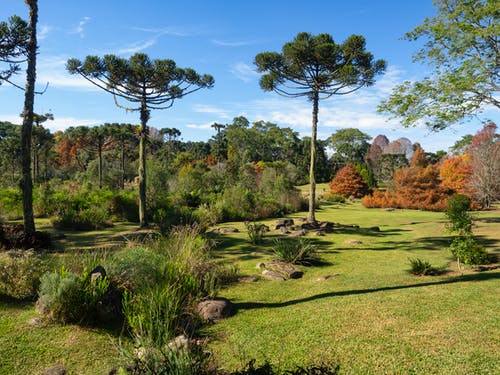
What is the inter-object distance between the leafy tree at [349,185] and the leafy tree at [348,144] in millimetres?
23693

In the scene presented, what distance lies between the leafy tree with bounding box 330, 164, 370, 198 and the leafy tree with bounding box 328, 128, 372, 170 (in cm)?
2369

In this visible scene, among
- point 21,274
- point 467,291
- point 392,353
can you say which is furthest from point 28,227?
point 467,291

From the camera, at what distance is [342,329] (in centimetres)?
420

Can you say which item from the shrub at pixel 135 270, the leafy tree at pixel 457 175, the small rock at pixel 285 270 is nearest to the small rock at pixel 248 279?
the small rock at pixel 285 270

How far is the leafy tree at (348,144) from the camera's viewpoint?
59531mm

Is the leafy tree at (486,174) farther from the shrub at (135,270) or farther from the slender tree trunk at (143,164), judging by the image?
the shrub at (135,270)

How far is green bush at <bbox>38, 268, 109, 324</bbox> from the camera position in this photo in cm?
420

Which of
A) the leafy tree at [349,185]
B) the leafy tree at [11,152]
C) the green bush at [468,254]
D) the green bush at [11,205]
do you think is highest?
the leafy tree at [11,152]

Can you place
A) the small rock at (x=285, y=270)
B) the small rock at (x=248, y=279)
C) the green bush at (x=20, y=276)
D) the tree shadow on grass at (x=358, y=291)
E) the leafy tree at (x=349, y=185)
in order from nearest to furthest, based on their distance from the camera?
1. the green bush at (x=20, y=276)
2. the tree shadow on grass at (x=358, y=291)
3. the small rock at (x=248, y=279)
4. the small rock at (x=285, y=270)
5. the leafy tree at (x=349, y=185)

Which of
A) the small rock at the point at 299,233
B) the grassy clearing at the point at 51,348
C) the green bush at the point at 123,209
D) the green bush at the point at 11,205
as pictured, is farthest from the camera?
the green bush at the point at 123,209

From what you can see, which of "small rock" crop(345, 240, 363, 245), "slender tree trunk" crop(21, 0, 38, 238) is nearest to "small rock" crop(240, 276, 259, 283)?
"small rock" crop(345, 240, 363, 245)

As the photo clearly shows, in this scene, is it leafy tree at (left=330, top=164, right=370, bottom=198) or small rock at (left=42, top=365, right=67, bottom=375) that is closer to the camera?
small rock at (left=42, top=365, right=67, bottom=375)

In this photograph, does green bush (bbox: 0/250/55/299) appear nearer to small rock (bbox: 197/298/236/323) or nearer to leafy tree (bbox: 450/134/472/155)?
small rock (bbox: 197/298/236/323)

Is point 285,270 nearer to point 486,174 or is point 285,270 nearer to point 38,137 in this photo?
point 486,174
